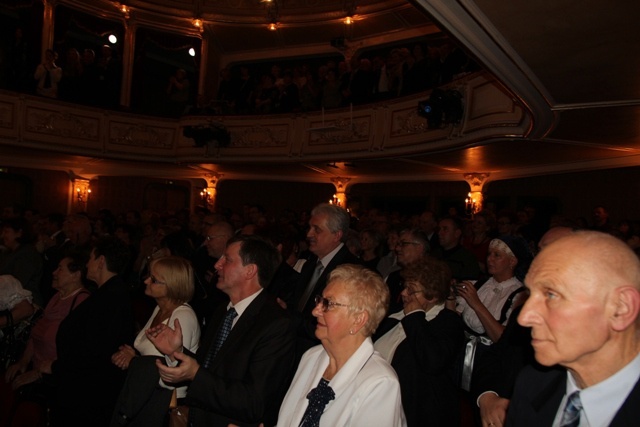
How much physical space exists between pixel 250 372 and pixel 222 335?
1.23 feet

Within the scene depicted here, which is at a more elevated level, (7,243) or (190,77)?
(190,77)

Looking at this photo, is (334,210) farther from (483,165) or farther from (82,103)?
(82,103)

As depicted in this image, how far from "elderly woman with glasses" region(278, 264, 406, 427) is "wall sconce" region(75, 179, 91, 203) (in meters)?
13.3

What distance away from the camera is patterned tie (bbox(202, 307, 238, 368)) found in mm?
2789

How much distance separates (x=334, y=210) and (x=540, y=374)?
2.31 meters

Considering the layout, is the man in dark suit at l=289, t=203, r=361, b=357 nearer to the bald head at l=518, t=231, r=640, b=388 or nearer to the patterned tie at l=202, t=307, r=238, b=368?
the patterned tie at l=202, t=307, r=238, b=368

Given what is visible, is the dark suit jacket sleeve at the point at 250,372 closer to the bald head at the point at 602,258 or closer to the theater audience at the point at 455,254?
the bald head at the point at 602,258

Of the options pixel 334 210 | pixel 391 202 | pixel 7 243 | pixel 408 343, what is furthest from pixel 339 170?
pixel 408 343

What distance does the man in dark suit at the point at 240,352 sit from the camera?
2.31 m

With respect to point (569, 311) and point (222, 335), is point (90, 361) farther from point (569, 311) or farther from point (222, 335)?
point (569, 311)

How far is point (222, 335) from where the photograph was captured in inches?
110

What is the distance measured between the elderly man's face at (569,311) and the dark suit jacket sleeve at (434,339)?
132cm

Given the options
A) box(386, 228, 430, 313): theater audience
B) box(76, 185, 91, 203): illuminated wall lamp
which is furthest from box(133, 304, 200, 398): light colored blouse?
box(76, 185, 91, 203): illuminated wall lamp

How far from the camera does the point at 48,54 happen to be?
1266 centimetres
